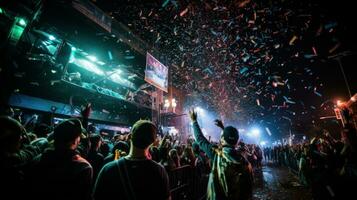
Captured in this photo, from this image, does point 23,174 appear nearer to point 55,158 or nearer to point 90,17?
point 55,158

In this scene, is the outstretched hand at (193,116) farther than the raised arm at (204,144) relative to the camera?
Yes

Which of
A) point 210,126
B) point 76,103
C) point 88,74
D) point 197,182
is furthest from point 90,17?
point 210,126

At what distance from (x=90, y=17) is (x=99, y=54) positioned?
3076 mm

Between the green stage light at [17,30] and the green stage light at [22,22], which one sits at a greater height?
the green stage light at [22,22]

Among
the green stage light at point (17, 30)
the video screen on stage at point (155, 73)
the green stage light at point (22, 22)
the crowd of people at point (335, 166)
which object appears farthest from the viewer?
the video screen on stage at point (155, 73)

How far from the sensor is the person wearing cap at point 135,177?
1818mm

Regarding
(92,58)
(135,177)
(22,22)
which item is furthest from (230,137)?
(92,58)

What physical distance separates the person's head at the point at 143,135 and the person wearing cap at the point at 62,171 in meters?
0.77

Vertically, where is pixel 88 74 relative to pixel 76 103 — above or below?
above

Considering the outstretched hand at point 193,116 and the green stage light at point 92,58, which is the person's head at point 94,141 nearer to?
the outstretched hand at point 193,116

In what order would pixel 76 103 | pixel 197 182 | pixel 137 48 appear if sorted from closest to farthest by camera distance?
pixel 197 182 < pixel 76 103 < pixel 137 48

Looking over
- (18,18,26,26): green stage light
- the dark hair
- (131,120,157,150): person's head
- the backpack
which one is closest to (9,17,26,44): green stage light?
(18,18,26,26): green stage light

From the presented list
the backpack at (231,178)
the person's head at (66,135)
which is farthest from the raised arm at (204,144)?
the person's head at (66,135)

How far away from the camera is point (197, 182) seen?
6.82m
